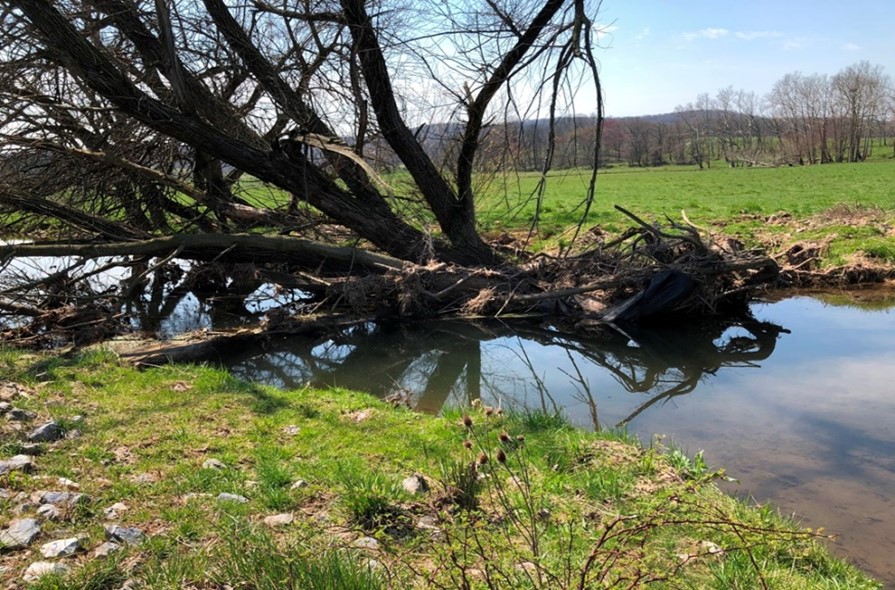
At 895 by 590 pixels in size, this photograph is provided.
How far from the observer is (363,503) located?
12.3 feet

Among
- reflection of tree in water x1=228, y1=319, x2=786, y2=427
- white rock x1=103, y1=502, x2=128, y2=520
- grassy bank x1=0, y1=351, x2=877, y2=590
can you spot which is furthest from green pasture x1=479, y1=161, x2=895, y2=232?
white rock x1=103, y1=502, x2=128, y2=520

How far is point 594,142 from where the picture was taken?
7723 millimetres

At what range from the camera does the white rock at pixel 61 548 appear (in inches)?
122

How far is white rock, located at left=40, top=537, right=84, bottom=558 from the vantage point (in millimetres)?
3094

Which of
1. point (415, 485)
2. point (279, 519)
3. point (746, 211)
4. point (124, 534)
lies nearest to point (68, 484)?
point (124, 534)

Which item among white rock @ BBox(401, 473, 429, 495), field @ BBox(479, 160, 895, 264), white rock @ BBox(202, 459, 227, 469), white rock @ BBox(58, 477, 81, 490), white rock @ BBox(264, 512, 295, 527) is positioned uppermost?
field @ BBox(479, 160, 895, 264)

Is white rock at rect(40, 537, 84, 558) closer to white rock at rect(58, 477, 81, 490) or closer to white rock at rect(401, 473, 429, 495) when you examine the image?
white rock at rect(58, 477, 81, 490)

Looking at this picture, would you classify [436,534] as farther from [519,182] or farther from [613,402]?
[519,182]

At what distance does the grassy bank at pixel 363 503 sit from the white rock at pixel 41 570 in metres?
0.06

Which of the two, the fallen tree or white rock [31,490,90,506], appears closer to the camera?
white rock [31,490,90,506]

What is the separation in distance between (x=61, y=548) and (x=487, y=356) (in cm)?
698

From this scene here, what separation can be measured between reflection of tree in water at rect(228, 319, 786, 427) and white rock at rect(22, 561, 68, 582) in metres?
4.61

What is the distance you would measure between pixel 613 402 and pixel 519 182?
3.86 meters

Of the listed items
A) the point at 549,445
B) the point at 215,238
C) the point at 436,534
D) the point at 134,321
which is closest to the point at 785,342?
the point at 549,445
